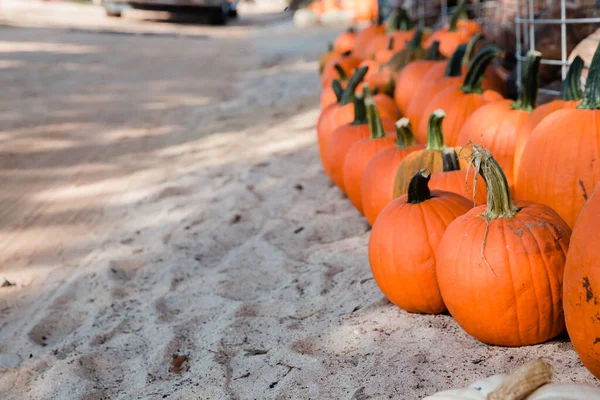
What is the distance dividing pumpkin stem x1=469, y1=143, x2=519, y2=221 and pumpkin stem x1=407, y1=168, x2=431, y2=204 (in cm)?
31

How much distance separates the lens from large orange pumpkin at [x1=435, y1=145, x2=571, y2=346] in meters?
2.00

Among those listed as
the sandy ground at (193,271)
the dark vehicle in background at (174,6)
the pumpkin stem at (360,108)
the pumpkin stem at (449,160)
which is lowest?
the sandy ground at (193,271)

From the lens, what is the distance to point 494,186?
2037mm

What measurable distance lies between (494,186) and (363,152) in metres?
1.34

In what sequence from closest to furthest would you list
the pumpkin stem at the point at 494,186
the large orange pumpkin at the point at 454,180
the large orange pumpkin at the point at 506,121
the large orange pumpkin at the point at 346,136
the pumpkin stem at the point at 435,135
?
the pumpkin stem at the point at 494,186 → the large orange pumpkin at the point at 454,180 → the pumpkin stem at the point at 435,135 → the large orange pumpkin at the point at 506,121 → the large orange pumpkin at the point at 346,136

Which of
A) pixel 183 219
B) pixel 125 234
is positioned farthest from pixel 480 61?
pixel 125 234

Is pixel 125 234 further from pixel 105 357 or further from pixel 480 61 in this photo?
pixel 480 61

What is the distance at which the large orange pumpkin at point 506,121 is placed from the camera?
2875mm

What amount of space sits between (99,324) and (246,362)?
2.40ft

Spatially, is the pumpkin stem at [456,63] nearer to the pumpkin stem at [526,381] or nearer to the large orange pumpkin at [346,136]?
the large orange pumpkin at [346,136]

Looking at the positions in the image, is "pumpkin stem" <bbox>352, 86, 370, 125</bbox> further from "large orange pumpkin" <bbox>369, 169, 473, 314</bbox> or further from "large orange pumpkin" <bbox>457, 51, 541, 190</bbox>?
"large orange pumpkin" <bbox>369, 169, 473, 314</bbox>

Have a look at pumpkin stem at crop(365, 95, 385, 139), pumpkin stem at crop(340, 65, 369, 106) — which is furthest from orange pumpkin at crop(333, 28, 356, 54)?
pumpkin stem at crop(365, 95, 385, 139)

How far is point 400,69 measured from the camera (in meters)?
4.84

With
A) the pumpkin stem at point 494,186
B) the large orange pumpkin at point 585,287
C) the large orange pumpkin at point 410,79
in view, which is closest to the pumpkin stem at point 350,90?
the large orange pumpkin at point 410,79
